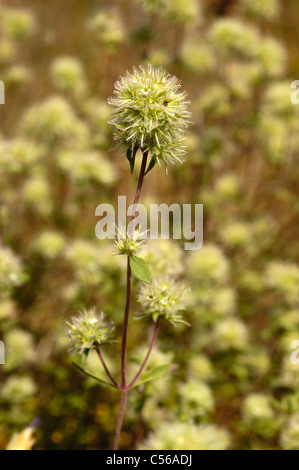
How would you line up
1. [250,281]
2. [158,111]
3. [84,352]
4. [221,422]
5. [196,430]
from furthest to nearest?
[250,281], [221,422], [196,430], [84,352], [158,111]

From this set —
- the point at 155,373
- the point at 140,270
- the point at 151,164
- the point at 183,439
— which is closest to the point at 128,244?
the point at 140,270

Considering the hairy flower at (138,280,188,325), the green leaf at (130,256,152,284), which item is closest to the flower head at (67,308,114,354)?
the hairy flower at (138,280,188,325)

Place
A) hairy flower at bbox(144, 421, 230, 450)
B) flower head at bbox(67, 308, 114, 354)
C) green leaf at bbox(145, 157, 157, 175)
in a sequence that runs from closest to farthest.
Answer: green leaf at bbox(145, 157, 157, 175) < flower head at bbox(67, 308, 114, 354) < hairy flower at bbox(144, 421, 230, 450)

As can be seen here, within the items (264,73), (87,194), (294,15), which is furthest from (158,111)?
(294,15)

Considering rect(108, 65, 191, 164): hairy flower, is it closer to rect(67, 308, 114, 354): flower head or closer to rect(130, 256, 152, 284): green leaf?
rect(130, 256, 152, 284): green leaf
